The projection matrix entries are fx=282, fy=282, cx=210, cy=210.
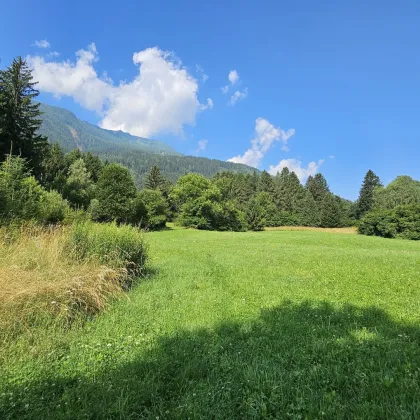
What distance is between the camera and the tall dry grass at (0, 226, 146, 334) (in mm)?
4465

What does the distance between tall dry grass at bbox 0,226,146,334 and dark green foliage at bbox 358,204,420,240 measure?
4476 cm

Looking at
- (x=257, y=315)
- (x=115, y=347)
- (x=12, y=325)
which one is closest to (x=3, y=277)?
(x=12, y=325)

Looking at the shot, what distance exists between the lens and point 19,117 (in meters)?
32.9

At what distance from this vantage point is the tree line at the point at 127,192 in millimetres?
16905

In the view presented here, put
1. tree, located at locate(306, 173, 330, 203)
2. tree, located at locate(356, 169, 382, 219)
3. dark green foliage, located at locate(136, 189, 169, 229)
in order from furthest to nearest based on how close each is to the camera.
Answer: tree, located at locate(306, 173, 330, 203) < tree, located at locate(356, 169, 382, 219) < dark green foliage, located at locate(136, 189, 169, 229)

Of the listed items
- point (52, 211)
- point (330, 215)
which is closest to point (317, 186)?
point (330, 215)

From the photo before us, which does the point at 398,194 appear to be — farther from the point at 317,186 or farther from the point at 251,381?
the point at 251,381

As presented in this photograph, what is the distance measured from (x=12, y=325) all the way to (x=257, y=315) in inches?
165

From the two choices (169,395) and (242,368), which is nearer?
(169,395)

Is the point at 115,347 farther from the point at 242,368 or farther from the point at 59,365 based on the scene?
the point at 242,368

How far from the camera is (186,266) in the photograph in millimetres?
11523

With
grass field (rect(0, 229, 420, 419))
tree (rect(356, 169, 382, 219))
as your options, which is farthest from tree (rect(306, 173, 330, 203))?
grass field (rect(0, 229, 420, 419))

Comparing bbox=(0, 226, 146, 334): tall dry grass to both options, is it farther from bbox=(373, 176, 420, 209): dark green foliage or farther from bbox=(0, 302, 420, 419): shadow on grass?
bbox=(373, 176, 420, 209): dark green foliage

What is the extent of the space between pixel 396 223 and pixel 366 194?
117ft
